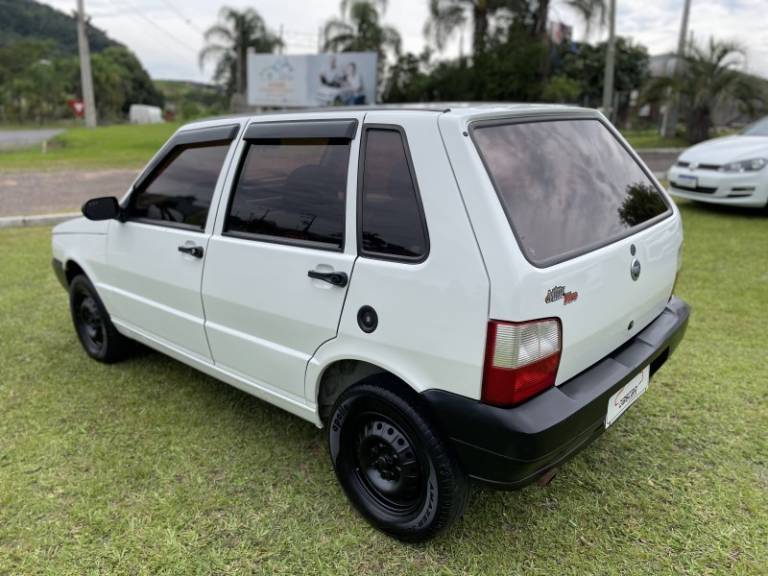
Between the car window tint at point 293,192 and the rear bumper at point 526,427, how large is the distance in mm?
830

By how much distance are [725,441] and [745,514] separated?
1.90 ft

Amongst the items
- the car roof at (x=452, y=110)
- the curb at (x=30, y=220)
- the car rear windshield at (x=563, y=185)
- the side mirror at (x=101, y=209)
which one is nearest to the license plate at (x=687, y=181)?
the car rear windshield at (x=563, y=185)

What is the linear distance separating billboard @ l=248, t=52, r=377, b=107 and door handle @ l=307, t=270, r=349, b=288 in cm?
2623

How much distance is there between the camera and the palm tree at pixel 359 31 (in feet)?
100

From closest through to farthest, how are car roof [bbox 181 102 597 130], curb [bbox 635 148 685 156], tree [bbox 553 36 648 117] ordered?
car roof [bbox 181 102 597 130], curb [bbox 635 148 685 156], tree [bbox 553 36 648 117]

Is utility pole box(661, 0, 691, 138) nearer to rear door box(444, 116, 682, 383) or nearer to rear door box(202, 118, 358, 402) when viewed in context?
rear door box(444, 116, 682, 383)

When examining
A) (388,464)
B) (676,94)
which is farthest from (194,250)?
(676,94)

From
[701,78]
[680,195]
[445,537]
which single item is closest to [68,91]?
[701,78]

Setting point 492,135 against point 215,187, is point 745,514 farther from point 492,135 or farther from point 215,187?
point 215,187

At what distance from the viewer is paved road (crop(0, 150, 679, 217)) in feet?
31.9

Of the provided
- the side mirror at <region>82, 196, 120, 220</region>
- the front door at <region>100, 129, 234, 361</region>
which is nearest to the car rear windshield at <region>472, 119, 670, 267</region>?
the front door at <region>100, 129, 234, 361</region>

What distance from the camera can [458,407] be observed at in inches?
80.0

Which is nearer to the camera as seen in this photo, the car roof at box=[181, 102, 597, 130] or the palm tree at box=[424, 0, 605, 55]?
the car roof at box=[181, 102, 597, 130]

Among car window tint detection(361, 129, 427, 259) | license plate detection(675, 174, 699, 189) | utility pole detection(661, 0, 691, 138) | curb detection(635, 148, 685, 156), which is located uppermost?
utility pole detection(661, 0, 691, 138)
